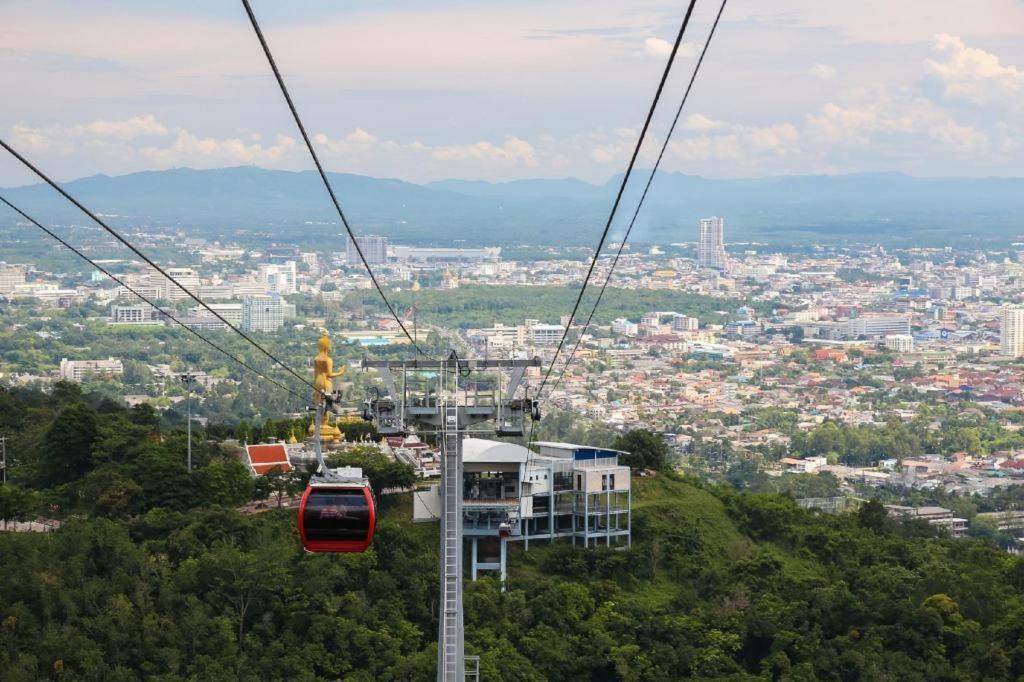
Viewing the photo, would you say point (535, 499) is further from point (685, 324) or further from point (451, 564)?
point (685, 324)

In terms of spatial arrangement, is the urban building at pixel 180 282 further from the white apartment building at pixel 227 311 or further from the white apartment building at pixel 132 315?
the white apartment building at pixel 132 315

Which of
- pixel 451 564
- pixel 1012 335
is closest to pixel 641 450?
pixel 451 564

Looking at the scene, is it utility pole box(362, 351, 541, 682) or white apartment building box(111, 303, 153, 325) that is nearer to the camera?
utility pole box(362, 351, 541, 682)

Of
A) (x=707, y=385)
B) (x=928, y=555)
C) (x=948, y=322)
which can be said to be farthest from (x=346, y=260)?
(x=928, y=555)

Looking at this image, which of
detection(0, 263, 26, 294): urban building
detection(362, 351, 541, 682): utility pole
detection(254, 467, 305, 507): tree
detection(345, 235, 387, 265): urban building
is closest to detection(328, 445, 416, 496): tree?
detection(254, 467, 305, 507): tree

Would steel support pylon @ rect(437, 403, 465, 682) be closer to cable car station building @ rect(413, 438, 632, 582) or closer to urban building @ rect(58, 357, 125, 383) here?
cable car station building @ rect(413, 438, 632, 582)
